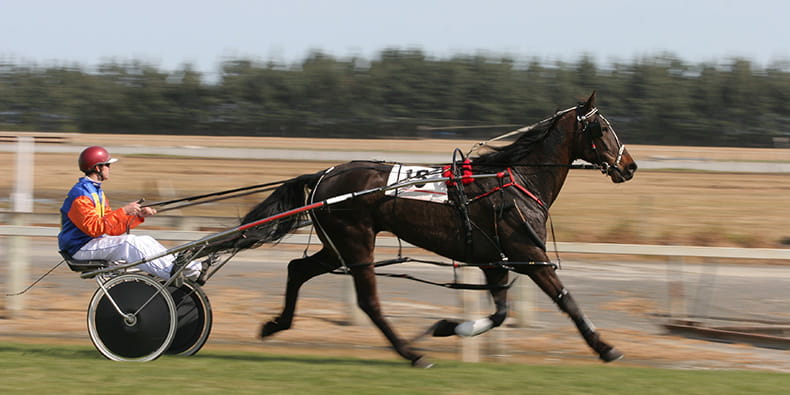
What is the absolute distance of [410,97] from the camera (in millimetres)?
36250

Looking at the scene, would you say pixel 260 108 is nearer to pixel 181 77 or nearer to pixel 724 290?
pixel 181 77

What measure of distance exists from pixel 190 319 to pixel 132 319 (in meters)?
0.36

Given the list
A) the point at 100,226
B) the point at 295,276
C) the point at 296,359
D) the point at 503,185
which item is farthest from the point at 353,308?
the point at 100,226

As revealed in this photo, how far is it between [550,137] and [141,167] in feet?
56.6

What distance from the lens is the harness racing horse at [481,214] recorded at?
225 inches

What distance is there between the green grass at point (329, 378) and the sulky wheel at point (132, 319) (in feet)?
0.39

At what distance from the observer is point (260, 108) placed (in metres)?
35.3

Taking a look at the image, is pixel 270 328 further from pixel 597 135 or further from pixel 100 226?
pixel 597 135

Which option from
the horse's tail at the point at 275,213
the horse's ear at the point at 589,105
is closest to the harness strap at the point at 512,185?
the horse's ear at the point at 589,105

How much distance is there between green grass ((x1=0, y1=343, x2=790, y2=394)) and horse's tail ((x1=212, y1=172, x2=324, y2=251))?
0.76m

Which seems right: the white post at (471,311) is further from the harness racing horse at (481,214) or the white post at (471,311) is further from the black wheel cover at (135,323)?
the black wheel cover at (135,323)

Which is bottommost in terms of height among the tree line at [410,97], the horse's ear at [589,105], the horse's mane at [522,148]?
the tree line at [410,97]

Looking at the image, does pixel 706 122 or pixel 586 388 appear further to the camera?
pixel 706 122

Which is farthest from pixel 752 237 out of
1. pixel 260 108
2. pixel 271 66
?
pixel 271 66
